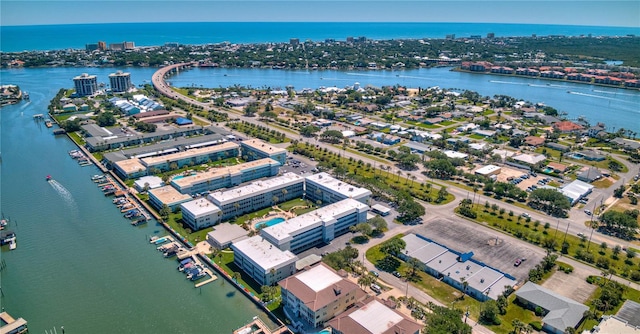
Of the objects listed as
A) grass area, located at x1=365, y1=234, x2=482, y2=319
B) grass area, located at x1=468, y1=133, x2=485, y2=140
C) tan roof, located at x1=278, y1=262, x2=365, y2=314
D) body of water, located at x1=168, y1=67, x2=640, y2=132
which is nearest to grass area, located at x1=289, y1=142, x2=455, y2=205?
grass area, located at x1=365, y1=234, x2=482, y2=319

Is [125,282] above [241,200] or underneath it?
underneath

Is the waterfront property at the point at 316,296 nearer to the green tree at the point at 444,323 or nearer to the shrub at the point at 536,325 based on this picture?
the green tree at the point at 444,323

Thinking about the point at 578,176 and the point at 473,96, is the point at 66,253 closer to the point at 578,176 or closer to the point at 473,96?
the point at 578,176

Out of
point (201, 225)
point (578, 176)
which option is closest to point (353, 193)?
point (201, 225)

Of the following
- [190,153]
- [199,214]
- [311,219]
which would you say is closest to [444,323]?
[311,219]

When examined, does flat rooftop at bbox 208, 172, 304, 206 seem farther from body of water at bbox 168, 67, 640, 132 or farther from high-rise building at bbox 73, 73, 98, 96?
high-rise building at bbox 73, 73, 98, 96

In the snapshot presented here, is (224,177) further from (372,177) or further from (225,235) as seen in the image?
(372,177)
